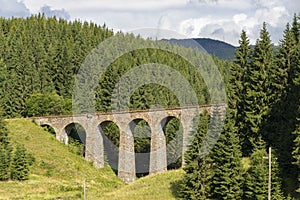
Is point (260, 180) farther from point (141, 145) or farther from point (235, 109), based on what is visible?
point (141, 145)

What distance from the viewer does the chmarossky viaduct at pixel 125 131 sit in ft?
233

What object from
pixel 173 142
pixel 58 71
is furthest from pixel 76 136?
pixel 58 71

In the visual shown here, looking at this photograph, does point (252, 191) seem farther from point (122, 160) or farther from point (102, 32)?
point (102, 32)

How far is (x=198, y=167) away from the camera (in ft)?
149

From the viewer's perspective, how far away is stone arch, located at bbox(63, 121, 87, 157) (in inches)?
3083

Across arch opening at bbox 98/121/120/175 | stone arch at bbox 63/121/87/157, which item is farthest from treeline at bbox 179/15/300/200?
stone arch at bbox 63/121/87/157

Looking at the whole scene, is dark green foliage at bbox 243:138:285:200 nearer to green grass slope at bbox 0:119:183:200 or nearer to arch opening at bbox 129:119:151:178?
green grass slope at bbox 0:119:183:200

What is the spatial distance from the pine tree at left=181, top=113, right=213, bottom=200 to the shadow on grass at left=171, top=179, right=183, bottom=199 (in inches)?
23.5

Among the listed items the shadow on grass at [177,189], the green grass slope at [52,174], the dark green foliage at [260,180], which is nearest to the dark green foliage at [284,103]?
the dark green foliage at [260,180]

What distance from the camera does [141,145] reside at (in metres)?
81.4

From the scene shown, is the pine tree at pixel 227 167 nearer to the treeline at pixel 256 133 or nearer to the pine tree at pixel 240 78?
the treeline at pixel 256 133

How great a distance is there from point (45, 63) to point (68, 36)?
3418cm

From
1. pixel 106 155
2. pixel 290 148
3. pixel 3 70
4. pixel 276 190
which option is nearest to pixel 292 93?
pixel 290 148

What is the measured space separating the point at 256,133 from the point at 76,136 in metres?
37.4
